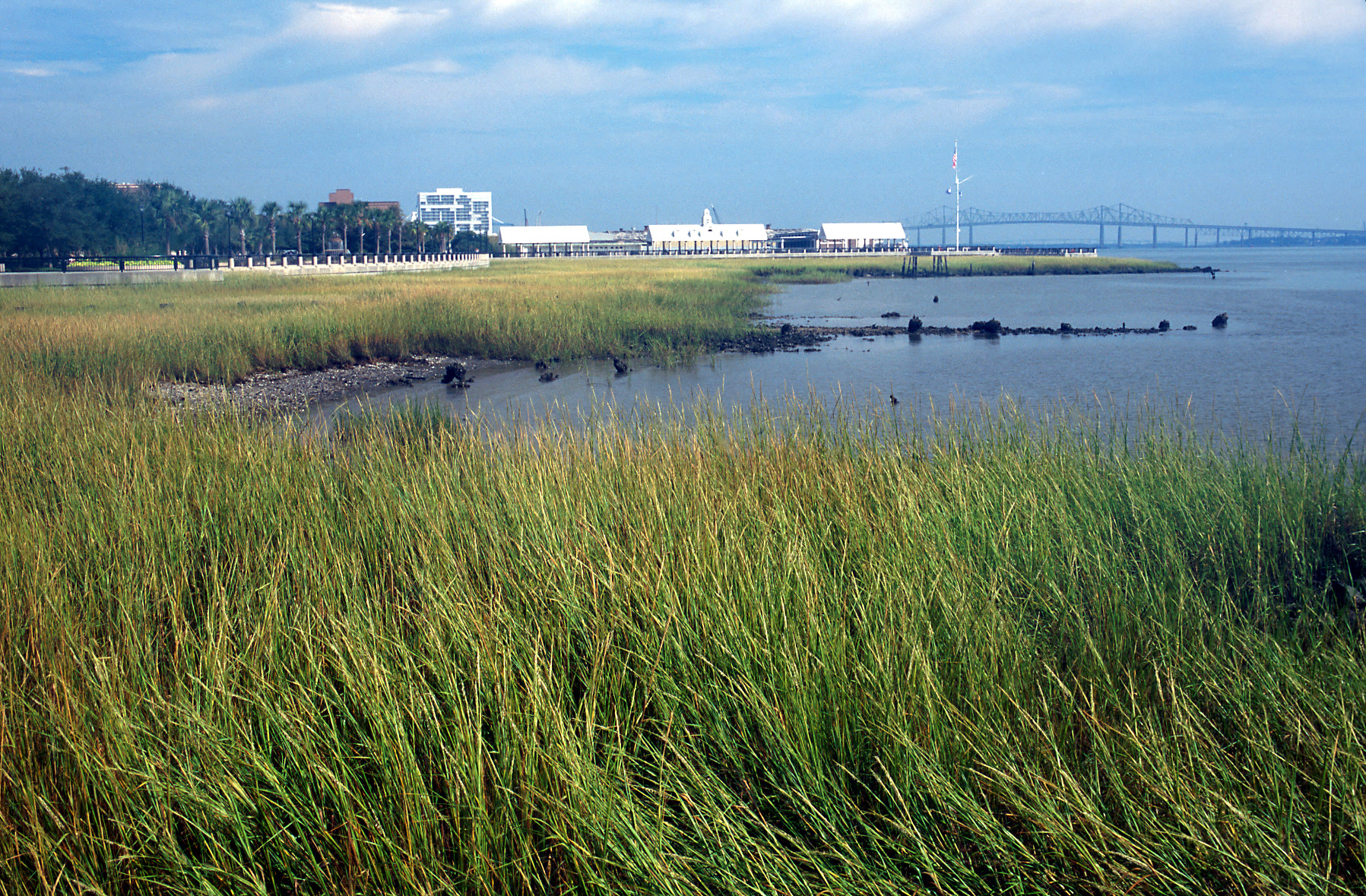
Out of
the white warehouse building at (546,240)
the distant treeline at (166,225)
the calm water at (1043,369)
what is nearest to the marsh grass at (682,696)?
the calm water at (1043,369)

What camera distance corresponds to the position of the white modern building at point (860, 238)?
456 feet

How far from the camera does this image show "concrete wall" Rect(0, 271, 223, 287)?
3419 centimetres

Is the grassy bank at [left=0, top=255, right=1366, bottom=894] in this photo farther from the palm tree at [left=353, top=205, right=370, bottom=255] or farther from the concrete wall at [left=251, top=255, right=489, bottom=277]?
the palm tree at [left=353, top=205, right=370, bottom=255]

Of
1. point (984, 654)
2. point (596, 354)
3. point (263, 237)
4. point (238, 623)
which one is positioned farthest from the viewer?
point (263, 237)

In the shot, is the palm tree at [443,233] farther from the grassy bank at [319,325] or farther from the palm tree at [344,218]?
the grassy bank at [319,325]

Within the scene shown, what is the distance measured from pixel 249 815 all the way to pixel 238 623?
116 cm

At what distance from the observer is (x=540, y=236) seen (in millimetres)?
141125

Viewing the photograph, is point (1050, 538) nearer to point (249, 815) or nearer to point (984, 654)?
point (984, 654)

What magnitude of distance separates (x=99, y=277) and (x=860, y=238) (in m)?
116

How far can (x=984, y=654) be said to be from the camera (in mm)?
3152

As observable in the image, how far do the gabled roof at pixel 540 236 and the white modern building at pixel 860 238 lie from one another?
34.7 m

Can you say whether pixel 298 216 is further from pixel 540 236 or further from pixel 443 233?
pixel 540 236

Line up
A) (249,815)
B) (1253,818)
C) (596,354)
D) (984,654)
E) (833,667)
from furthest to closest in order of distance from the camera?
(596,354), (984,654), (833,667), (249,815), (1253,818)

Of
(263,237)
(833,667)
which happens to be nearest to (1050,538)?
(833,667)
